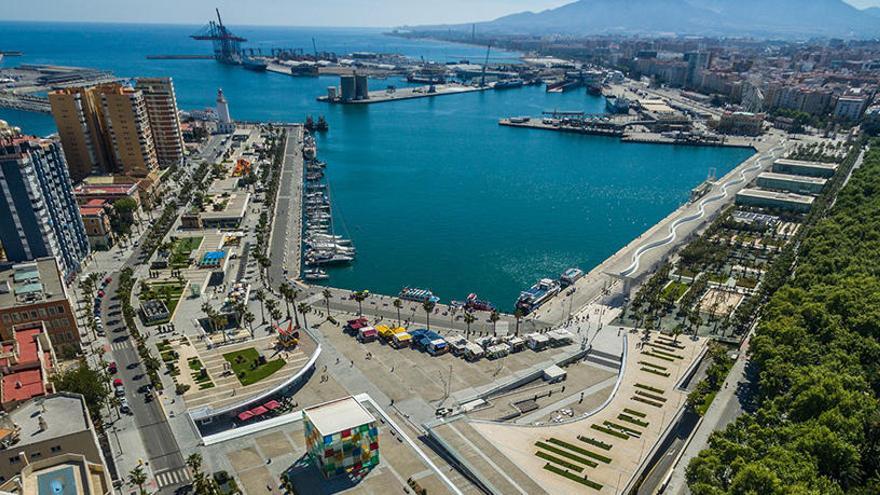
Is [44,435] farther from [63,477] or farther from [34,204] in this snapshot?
[34,204]

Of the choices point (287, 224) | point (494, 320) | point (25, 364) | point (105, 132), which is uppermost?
point (105, 132)

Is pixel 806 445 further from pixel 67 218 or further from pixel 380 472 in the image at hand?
pixel 67 218

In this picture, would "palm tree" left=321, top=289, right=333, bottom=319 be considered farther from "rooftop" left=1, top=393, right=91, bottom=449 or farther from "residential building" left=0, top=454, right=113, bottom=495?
"residential building" left=0, top=454, right=113, bottom=495

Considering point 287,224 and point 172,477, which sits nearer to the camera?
point 172,477

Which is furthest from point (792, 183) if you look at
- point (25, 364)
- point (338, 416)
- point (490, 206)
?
point (25, 364)

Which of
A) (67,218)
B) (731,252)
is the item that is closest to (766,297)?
(731,252)
